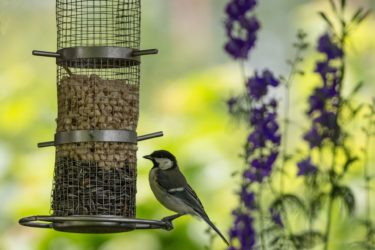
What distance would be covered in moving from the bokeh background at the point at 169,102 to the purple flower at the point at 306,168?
85cm

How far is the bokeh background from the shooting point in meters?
6.33

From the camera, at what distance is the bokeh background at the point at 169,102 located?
20.8 feet

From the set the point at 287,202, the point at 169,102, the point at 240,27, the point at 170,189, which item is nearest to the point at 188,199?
the point at 170,189

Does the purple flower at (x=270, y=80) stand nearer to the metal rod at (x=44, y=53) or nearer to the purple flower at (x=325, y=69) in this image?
the purple flower at (x=325, y=69)

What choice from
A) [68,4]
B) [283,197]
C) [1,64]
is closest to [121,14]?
[68,4]

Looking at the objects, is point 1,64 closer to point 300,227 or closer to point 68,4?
point 300,227

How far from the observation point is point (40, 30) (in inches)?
312

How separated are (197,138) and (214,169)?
21cm

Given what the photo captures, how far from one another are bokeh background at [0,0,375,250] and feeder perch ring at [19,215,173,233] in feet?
5.68

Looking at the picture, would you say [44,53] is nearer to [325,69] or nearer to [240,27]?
[240,27]

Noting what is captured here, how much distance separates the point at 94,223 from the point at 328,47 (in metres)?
1.31

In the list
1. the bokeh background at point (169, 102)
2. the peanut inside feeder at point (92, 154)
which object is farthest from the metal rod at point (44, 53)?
the bokeh background at point (169, 102)

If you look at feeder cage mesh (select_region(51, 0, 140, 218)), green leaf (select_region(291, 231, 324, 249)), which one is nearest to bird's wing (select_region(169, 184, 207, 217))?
feeder cage mesh (select_region(51, 0, 140, 218))

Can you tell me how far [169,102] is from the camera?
7.27 m
